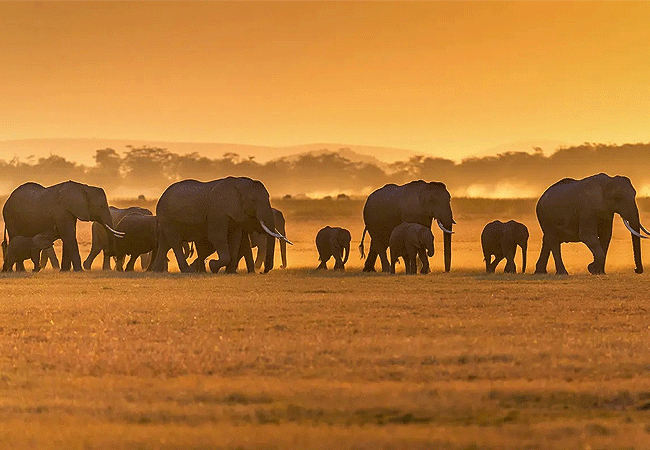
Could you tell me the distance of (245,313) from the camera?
20.1 meters

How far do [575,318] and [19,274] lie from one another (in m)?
21.9

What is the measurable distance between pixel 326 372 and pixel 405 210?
88.7 ft

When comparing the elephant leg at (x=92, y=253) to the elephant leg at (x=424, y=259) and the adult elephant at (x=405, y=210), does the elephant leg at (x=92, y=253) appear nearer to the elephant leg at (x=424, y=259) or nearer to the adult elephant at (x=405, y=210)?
the adult elephant at (x=405, y=210)

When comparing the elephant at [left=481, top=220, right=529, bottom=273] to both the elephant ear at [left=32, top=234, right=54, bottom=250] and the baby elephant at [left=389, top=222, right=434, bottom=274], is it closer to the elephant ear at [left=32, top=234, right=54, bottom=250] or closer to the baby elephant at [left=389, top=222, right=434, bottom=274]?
the baby elephant at [left=389, top=222, right=434, bottom=274]

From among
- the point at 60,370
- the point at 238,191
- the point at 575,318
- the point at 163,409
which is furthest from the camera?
the point at 238,191

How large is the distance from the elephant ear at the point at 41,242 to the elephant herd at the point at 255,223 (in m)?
0.03

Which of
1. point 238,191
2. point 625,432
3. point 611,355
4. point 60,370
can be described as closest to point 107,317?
point 60,370

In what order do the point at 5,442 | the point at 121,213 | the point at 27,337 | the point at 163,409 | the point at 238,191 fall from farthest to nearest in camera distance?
the point at 121,213
the point at 238,191
the point at 27,337
the point at 163,409
the point at 5,442

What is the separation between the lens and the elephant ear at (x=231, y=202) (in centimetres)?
3675

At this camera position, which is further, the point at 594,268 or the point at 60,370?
the point at 594,268

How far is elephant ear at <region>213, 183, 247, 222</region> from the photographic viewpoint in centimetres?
3675

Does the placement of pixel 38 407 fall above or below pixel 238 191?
below

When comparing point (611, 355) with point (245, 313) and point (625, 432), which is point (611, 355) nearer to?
point (625, 432)

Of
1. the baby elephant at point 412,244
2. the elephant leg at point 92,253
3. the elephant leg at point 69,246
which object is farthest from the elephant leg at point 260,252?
the baby elephant at point 412,244
